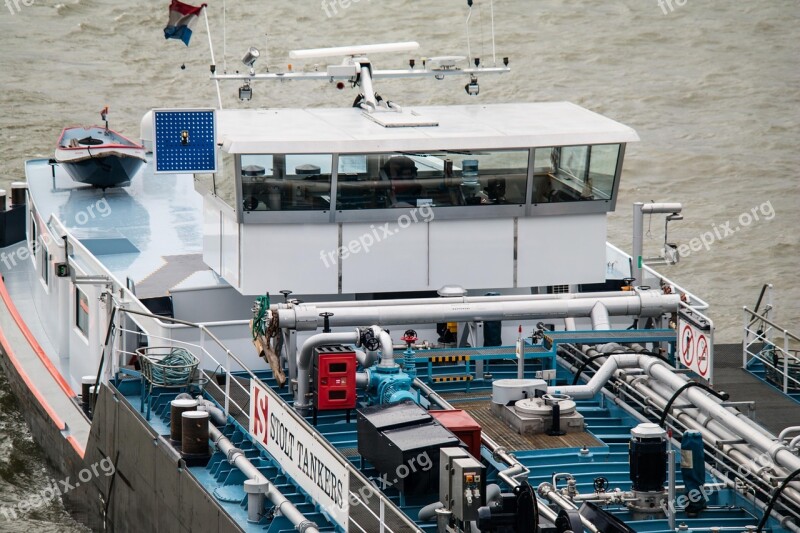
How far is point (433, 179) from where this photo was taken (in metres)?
18.0

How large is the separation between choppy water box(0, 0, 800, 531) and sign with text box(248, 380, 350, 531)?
52.8 feet

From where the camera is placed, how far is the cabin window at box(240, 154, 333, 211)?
17406mm

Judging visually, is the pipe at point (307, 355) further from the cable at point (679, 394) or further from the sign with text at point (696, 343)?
the sign with text at point (696, 343)

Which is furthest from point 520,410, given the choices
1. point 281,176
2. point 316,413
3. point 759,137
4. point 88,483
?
point 759,137

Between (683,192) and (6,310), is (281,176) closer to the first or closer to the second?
(6,310)

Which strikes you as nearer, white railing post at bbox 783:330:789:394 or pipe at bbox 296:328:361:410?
pipe at bbox 296:328:361:410

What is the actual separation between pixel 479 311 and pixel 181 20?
24.7 ft

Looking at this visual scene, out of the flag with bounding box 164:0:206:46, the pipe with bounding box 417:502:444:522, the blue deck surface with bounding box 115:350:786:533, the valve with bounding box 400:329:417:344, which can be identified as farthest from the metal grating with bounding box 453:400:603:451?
the flag with bounding box 164:0:206:46

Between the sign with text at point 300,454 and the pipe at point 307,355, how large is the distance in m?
0.89

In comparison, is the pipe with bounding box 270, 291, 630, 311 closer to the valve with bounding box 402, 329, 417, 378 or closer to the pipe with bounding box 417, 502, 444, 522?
the valve with bounding box 402, 329, 417, 378

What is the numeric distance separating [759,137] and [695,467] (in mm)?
23466

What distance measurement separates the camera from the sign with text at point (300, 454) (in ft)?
42.3

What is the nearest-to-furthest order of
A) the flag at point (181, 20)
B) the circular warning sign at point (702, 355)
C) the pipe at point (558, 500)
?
1. the pipe at point (558, 500)
2. the circular warning sign at point (702, 355)
3. the flag at point (181, 20)

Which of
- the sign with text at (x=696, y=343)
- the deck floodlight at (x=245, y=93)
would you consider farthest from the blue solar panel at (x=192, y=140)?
the sign with text at (x=696, y=343)
